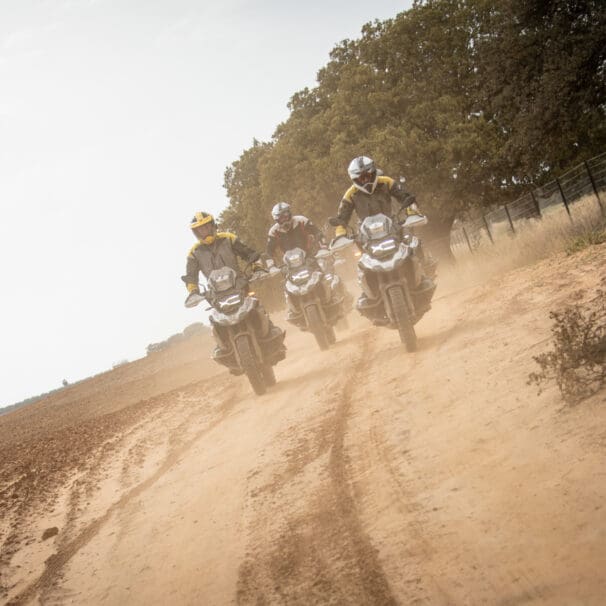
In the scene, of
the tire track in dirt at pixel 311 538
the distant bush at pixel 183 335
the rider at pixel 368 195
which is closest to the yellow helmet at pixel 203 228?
the rider at pixel 368 195

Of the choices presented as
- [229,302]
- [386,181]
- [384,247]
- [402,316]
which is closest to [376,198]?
[386,181]

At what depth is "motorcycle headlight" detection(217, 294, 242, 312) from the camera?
9.88 meters

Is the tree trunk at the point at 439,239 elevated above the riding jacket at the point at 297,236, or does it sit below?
below

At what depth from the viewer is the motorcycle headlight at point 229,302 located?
389 inches

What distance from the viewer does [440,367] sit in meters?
7.60

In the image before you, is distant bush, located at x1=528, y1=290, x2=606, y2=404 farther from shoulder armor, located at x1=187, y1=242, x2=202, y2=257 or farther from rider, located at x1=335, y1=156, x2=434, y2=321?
shoulder armor, located at x1=187, y1=242, x2=202, y2=257

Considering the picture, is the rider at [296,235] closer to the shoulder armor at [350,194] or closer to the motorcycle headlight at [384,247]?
the shoulder armor at [350,194]

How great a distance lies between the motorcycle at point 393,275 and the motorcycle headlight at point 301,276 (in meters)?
2.85

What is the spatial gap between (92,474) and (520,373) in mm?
5469

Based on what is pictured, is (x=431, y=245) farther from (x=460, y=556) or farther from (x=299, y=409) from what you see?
(x=460, y=556)

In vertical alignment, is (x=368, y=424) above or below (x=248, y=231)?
below

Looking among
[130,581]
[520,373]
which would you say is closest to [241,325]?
[520,373]

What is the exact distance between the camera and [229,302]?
9.89 m

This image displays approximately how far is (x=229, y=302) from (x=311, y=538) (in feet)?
19.9
